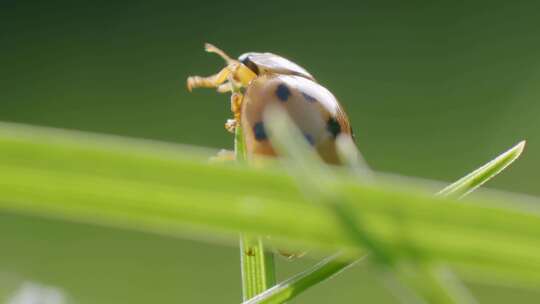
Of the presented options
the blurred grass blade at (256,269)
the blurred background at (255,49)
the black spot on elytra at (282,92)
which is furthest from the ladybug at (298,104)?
the blurred background at (255,49)

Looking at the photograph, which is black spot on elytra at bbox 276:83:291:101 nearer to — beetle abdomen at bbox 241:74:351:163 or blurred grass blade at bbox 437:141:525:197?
beetle abdomen at bbox 241:74:351:163

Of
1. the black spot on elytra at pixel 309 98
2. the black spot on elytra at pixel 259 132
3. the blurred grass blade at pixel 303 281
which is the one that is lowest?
the blurred grass blade at pixel 303 281

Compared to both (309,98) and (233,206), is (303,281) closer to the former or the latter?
(233,206)

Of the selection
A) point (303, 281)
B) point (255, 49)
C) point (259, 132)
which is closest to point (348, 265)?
point (303, 281)

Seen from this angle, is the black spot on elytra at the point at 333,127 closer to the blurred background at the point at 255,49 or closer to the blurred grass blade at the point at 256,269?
the blurred grass blade at the point at 256,269

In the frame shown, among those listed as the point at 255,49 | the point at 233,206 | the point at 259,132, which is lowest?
the point at 233,206

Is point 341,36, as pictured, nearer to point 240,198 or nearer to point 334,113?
point 334,113

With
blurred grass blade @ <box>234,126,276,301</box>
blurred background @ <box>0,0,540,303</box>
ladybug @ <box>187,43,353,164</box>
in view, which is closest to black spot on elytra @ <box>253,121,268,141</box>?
ladybug @ <box>187,43,353,164</box>
